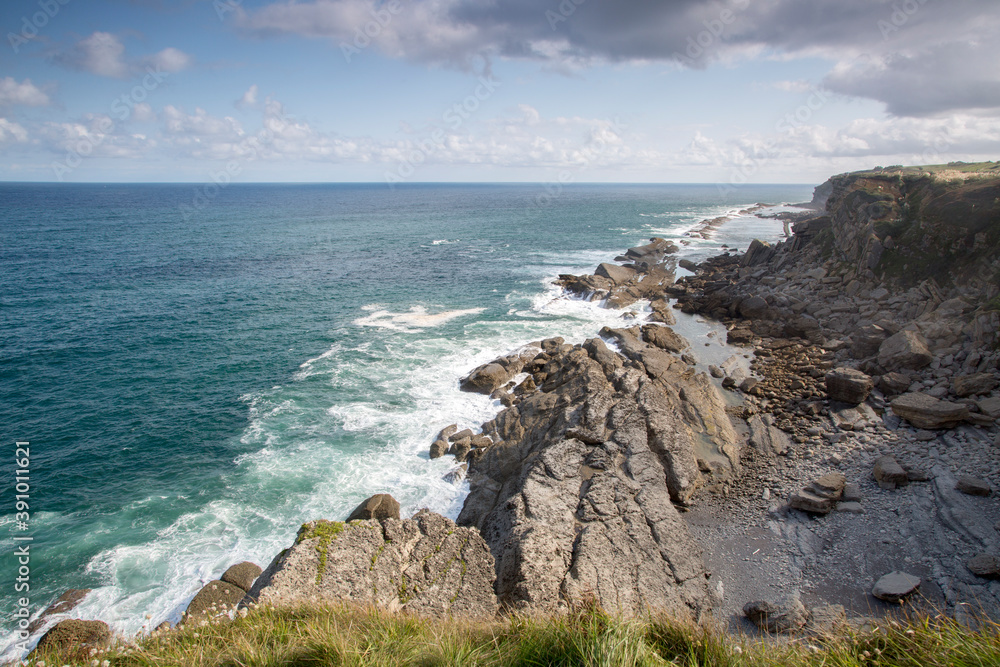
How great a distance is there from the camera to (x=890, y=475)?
17.2 m

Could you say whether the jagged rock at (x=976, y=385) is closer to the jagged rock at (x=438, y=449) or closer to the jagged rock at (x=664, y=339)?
the jagged rock at (x=664, y=339)

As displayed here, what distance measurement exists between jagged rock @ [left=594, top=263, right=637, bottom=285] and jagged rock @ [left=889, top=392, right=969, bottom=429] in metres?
29.8

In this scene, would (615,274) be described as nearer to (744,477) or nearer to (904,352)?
(904,352)

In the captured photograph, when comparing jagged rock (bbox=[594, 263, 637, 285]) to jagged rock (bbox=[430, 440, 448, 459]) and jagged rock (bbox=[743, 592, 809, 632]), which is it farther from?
jagged rock (bbox=[743, 592, 809, 632])

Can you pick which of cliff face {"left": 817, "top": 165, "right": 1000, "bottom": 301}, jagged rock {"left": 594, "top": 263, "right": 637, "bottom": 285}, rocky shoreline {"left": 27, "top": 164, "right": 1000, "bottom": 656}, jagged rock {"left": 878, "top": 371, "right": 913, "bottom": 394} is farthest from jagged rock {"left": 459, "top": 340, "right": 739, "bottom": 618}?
jagged rock {"left": 594, "top": 263, "right": 637, "bottom": 285}

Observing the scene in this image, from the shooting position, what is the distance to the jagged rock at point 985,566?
13.0 metres

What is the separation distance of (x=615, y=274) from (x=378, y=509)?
39.3 m

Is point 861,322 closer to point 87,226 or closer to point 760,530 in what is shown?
point 760,530

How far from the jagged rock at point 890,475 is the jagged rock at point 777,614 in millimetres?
7035

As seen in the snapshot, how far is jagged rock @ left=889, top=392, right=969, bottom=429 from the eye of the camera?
62.5 ft

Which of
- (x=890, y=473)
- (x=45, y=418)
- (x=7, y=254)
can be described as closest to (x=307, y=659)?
(x=890, y=473)

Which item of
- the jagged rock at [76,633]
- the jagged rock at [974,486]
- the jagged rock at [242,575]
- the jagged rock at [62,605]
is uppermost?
the jagged rock at [974,486]

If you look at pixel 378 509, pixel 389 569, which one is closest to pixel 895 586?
pixel 389 569

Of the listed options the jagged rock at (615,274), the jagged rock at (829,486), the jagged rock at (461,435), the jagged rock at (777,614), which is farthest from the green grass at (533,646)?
the jagged rock at (615,274)
